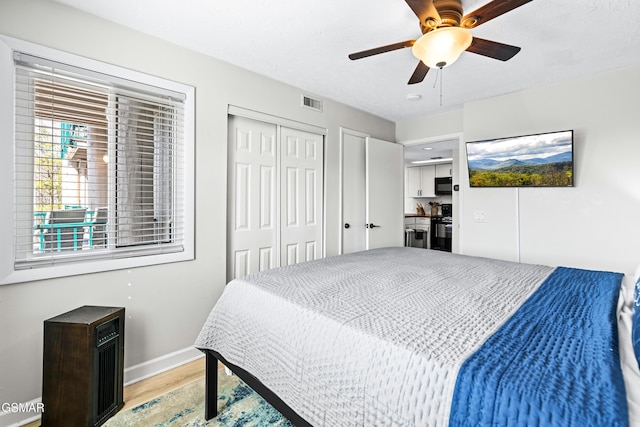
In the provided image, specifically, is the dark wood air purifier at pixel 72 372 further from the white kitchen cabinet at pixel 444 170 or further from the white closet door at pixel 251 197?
the white kitchen cabinet at pixel 444 170

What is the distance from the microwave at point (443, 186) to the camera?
7.45m

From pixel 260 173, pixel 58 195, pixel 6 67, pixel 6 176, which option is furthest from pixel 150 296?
pixel 6 67

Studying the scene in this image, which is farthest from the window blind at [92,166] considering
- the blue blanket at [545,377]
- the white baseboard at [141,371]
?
the blue blanket at [545,377]

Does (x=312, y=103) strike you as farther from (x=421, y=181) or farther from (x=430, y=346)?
(x=421, y=181)

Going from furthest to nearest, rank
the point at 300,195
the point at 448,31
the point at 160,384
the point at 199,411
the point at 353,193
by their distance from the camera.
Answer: the point at 353,193 → the point at 300,195 → the point at 160,384 → the point at 199,411 → the point at 448,31

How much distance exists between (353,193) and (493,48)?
7.38 ft

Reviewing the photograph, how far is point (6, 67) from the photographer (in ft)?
5.45

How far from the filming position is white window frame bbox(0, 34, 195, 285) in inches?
65.2

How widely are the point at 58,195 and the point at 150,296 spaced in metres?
0.90

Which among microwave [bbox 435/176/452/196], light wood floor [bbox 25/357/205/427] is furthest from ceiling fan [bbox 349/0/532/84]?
microwave [bbox 435/176/452/196]

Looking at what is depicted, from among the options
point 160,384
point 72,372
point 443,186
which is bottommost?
→ point 160,384

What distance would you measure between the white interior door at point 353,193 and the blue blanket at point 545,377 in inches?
105

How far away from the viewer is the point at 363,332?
1016 millimetres

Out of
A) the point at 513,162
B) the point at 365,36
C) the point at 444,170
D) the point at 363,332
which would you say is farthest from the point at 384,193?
the point at 444,170
